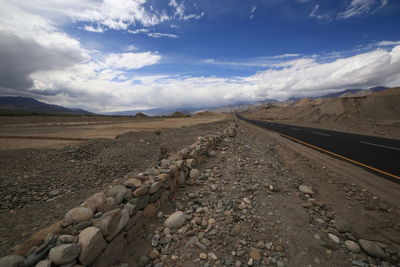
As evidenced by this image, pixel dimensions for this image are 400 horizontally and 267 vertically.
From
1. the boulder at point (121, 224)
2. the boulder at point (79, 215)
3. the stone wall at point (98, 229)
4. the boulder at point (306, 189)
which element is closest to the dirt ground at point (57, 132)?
the stone wall at point (98, 229)

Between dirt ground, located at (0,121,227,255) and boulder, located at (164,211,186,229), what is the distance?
2.96m

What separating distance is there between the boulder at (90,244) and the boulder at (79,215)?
30cm

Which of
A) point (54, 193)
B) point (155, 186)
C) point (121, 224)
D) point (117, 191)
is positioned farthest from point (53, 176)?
point (121, 224)

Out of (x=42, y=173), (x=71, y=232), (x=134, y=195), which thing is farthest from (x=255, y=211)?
(x=42, y=173)

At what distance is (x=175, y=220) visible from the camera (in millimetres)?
3141

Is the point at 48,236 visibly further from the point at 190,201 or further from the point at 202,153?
the point at 202,153

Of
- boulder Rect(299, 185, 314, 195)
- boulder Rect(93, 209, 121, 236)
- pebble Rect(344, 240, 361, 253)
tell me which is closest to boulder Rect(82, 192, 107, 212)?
boulder Rect(93, 209, 121, 236)

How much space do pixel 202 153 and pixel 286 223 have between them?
12.7 ft

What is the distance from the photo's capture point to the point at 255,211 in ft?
11.1

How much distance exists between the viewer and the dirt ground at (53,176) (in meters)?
4.10

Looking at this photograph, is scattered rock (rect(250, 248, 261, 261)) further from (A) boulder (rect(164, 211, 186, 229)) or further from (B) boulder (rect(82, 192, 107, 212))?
(B) boulder (rect(82, 192, 107, 212))

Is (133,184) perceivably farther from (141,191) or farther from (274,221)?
(274,221)

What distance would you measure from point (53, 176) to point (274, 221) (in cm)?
852

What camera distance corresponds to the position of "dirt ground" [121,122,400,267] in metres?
2.39
